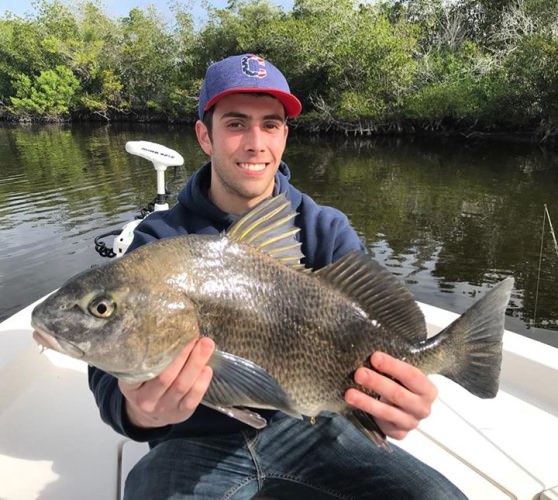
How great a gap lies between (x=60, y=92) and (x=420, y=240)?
159 ft

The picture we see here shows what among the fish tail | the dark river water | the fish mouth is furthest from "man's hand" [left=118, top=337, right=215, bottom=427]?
the dark river water

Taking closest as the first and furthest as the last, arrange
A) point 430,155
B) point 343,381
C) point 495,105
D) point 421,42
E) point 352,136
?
1. point 343,381
2. point 430,155
3. point 495,105
4. point 352,136
5. point 421,42

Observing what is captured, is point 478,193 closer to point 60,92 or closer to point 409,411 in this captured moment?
point 409,411

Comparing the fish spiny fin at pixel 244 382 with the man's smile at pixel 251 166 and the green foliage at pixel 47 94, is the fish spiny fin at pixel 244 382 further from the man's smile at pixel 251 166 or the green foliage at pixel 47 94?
the green foliage at pixel 47 94

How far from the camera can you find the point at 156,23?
2110 inches

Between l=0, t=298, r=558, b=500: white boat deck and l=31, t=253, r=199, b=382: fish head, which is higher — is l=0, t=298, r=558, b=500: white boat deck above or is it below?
below

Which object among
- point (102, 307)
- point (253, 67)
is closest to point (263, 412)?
point (102, 307)

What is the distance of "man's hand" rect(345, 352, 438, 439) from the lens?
1645mm

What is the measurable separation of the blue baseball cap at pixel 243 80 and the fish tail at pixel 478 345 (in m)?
1.33

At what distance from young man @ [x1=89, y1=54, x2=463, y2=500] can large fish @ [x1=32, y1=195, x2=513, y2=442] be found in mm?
82

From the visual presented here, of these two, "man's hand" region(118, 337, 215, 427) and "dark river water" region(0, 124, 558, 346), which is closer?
"man's hand" region(118, 337, 215, 427)

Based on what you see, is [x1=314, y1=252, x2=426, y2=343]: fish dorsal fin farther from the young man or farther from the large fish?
the young man

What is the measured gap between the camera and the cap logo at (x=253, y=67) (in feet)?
7.59

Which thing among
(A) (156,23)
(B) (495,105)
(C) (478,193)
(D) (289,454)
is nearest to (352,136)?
(B) (495,105)
